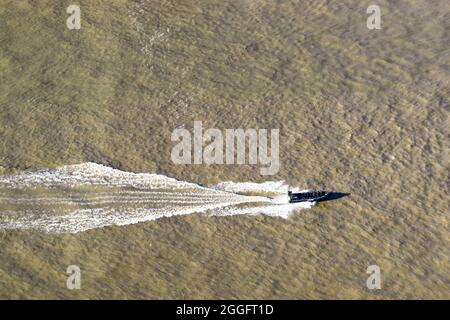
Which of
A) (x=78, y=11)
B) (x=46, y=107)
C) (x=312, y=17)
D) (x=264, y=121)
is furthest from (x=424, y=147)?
(x=78, y=11)

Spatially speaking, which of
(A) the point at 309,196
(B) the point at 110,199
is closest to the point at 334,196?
(A) the point at 309,196

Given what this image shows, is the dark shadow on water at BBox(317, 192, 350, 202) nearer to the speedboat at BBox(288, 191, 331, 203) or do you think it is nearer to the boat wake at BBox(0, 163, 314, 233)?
the speedboat at BBox(288, 191, 331, 203)

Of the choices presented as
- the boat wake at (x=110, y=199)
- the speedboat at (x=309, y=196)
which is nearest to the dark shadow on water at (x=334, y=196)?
the speedboat at (x=309, y=196)

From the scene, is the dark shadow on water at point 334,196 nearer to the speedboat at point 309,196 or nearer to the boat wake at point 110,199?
the speedboat at point 309,196

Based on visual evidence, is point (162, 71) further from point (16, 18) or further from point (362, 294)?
point (362, 294)

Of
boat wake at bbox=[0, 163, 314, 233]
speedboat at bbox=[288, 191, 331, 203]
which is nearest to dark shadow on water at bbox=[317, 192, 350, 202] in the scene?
speedboat at bbox=[288, 191, 331, 203]
